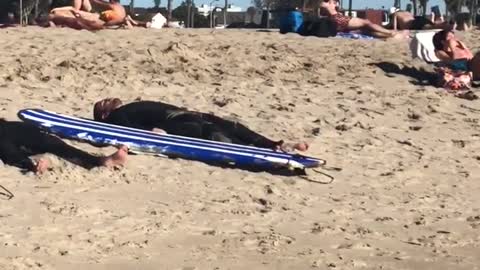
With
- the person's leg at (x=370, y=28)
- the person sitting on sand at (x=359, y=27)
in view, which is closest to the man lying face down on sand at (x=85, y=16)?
the person sitting on sand at (x=359, y=27)

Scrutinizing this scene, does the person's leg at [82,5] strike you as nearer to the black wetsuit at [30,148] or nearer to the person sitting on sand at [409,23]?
the person sitting on sand at [409,23]

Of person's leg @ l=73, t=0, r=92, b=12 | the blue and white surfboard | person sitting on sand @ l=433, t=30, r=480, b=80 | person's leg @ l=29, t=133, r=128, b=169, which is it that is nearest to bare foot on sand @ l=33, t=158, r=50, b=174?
person's leg @ l=29, t=133, r=128, b=169

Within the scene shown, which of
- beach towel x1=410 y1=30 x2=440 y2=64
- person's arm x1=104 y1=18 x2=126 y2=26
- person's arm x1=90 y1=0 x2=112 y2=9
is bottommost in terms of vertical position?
beach towel x1=410 y1=30 x2=440 y2=64

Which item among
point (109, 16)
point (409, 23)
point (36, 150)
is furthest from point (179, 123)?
point (409, 23)

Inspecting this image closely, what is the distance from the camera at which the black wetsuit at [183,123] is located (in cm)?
729

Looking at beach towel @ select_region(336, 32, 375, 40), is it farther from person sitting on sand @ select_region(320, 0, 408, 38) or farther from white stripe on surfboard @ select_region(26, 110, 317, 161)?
white stripe on surfboard @ select_region(26, 110, 317, 161)

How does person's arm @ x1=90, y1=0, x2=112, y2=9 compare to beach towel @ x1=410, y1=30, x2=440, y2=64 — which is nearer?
beach towel @ x1=410, y1=30, x2=440, y2=64

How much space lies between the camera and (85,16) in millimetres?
12719

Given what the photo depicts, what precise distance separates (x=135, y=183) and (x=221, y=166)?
82 centimetres

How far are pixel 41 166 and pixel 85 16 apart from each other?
22.5 ft

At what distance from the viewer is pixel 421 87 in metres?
10.7

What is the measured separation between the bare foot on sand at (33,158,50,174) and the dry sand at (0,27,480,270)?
0.18 ft

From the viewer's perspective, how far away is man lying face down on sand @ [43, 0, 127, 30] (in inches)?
499

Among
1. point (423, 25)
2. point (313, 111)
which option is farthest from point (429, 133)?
point (423, 25)
